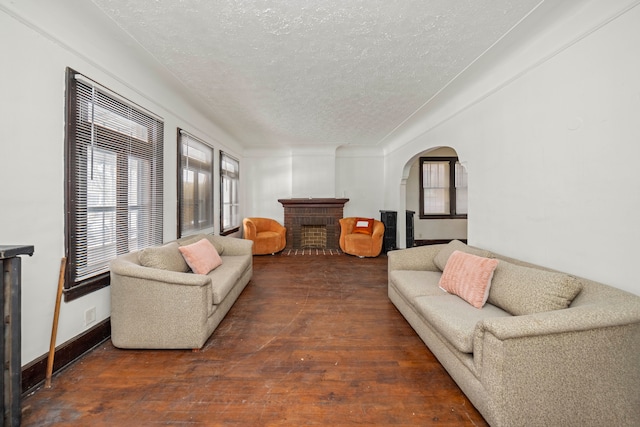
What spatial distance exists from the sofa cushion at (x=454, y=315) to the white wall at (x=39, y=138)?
2.77 meters

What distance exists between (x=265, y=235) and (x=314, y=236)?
1.42m

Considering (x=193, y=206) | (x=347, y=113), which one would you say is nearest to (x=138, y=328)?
(x=193, y=206)

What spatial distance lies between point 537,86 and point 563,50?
0.28 metres

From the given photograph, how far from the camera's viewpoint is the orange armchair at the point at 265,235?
5.59 meters

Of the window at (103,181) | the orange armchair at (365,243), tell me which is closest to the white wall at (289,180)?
the orange armchair at (365,243)

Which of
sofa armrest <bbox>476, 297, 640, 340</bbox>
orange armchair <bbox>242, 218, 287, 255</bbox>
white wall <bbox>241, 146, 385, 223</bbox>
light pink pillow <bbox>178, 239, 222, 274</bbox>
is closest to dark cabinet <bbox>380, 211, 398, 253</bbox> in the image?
white wall <bbox>241, 146, 385, 223</bbox>

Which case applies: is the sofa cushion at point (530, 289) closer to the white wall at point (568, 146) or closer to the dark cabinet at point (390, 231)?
the white wall at point (568, 146)

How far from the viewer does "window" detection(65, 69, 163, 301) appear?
1.94 meters

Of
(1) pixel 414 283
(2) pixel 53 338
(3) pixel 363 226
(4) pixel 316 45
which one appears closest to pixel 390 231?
(3) pixel 363 226

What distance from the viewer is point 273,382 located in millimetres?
1754

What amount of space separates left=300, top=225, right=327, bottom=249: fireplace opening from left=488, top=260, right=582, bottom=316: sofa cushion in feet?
15.5

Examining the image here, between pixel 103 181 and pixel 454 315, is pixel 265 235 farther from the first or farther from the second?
pixel 454 315

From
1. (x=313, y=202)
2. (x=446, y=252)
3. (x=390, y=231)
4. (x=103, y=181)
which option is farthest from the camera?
(x=313, y=202)

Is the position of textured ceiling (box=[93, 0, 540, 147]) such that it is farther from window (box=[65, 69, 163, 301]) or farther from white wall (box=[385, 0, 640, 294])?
window (box=[65, 69, 163, 301])
